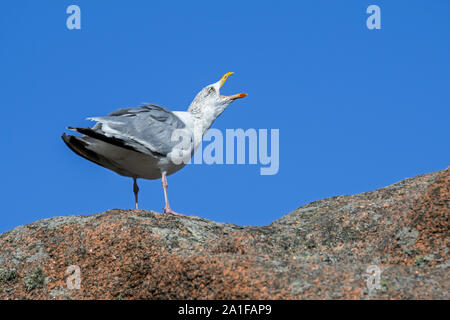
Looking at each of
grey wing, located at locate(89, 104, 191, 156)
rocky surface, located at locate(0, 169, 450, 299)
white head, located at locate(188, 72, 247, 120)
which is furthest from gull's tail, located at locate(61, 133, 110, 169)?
white head, located at locate(188, 72, 247, 120)

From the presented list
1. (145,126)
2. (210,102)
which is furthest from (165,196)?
(210,102)

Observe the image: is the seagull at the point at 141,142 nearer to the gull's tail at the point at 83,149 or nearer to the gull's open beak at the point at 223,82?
the gull's tail at the point at 83,149

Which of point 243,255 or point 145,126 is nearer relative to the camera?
point 243,255

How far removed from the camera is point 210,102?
1041 centimetres

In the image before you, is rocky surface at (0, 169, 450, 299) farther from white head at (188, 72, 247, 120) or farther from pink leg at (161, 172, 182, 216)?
white head at (188, 72, 247, 120)

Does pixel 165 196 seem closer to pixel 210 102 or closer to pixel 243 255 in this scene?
pixel 210 102

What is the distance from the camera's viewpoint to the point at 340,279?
538 cm

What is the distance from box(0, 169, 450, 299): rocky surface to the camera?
5.44 metres

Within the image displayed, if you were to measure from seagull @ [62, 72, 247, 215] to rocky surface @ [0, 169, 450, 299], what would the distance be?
1.23 meters

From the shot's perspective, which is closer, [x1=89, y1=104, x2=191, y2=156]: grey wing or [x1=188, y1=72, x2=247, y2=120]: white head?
[x1=89, y1=104, x2=191, y2=156]: grey wing

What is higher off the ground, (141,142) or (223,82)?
(223,82)

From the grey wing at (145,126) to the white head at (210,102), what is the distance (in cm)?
78

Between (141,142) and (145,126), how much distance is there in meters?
0.39
